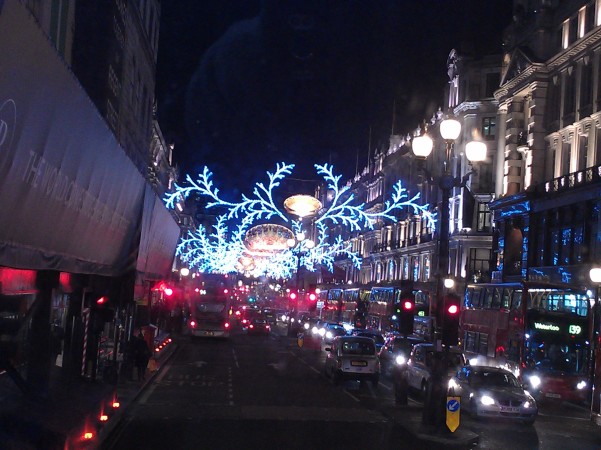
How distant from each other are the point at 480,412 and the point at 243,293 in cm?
14626

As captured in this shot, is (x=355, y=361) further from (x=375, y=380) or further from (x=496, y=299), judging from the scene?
(x=496, y=299)

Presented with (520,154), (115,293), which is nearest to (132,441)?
(115,293)

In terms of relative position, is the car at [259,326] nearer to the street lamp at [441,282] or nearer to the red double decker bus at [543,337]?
the red double decker bus at [543,337]

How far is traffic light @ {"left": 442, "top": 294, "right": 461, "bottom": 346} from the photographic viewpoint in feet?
65.0

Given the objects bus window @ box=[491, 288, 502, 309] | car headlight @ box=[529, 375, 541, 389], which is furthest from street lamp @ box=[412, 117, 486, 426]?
bus window @ box=[491, 288, 502, 309]

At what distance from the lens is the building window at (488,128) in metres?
65.4

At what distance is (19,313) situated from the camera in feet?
43.3

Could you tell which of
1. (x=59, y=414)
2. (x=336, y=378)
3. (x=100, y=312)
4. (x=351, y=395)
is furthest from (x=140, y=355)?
(x=59, y=414)

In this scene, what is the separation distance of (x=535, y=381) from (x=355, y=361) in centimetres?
664

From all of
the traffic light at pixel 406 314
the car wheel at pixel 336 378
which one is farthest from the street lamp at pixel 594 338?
the car wheel at pixel 336 378

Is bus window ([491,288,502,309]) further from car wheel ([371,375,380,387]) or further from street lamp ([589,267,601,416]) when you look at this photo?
car wheel ([371,375,380,387])

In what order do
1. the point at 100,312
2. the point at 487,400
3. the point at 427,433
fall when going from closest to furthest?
1. the point at 427,433
2. the point at 100,312
3. the point at 487,400

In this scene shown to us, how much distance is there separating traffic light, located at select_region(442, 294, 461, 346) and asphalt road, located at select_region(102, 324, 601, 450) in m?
2.33

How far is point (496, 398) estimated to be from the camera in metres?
23.3
